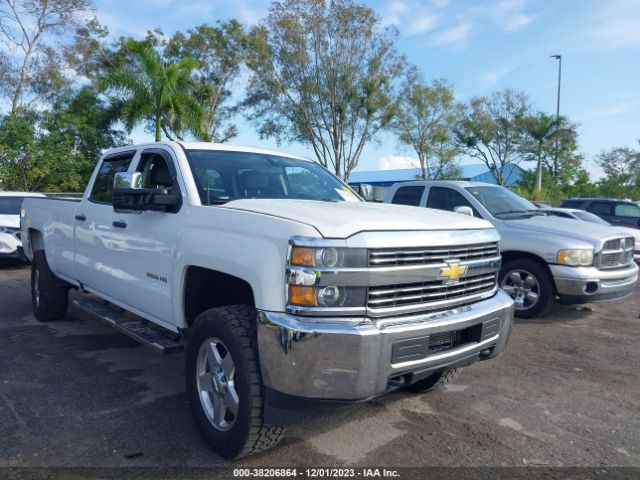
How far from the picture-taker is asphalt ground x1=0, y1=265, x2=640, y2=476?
3.15 meters

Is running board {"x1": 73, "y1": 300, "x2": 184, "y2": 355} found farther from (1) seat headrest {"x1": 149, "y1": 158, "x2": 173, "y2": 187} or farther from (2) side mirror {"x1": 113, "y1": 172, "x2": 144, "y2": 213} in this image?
(1) seat headrest {"x1": 149, "y1": 158, "x2": 173, "y2": 187}

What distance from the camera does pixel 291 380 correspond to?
2645mm

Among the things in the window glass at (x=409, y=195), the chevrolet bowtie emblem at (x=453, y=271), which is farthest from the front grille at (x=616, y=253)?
the chevrolet bowtie emblem at (x=453, y=271)

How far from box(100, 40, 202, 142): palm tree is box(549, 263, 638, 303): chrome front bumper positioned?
614 inches

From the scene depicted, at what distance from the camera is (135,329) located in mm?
4066

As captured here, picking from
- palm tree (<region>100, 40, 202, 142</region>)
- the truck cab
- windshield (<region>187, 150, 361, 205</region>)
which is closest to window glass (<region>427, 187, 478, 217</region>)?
the truck cab

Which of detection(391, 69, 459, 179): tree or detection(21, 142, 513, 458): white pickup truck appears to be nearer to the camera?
detection(21, 142, 513, 458): white pickup truck

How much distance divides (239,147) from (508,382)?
2.99m

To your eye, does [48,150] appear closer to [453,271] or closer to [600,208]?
[600,208]

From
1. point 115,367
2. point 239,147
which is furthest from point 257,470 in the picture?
point 239,147

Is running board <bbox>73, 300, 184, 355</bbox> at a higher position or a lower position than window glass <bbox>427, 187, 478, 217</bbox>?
lower

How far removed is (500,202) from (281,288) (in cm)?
593

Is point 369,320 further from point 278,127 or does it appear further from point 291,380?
point 278,127

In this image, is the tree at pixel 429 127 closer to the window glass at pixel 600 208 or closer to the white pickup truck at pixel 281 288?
the window glass at pixel 600 208
